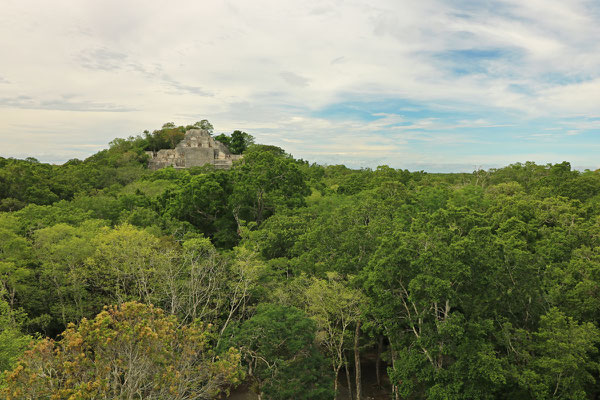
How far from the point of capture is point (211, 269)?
53.7 ft

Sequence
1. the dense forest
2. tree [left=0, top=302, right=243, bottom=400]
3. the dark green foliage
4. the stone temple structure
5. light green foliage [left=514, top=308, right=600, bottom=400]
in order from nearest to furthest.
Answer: tree [left=0, top=302, right=243, bottom=400]
the dense forest
light green foliage [left=514, top=308, right=600, bottom=400]
the stone temple structure
the dark green foliage

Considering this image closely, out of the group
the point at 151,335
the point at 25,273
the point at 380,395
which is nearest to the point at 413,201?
the point at 380,395

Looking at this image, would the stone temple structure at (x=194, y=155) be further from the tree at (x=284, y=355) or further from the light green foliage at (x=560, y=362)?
the light green foliage at (x=560, y=362)

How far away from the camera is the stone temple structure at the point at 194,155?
61.0 m

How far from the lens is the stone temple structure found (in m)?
61.0

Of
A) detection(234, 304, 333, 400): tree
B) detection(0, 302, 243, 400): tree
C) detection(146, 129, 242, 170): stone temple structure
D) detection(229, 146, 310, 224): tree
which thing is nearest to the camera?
detection(0, 302, 243, 400): tree

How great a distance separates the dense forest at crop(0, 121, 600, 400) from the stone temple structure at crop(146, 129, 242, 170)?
118 ft

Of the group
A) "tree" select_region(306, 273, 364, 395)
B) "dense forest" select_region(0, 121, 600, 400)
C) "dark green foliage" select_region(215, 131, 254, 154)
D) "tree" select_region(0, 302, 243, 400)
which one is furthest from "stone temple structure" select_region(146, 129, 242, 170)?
"tree" select_region(0, 302, 243, 400)

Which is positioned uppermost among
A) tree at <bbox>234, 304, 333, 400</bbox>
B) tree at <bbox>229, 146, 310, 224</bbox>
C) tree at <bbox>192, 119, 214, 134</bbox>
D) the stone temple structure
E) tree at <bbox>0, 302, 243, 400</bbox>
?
tree at <bbox>192, 119, 214, 134</bbox>

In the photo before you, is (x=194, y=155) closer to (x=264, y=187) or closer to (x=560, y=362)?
(x=264, y=187)

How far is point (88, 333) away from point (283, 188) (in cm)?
2089

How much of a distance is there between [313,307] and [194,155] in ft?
170

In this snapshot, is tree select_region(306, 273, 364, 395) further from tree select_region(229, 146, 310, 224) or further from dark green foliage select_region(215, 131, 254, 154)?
dark green foliage select_region(215, 131, 254, 154)

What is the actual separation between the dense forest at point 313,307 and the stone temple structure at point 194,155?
36009 mm
